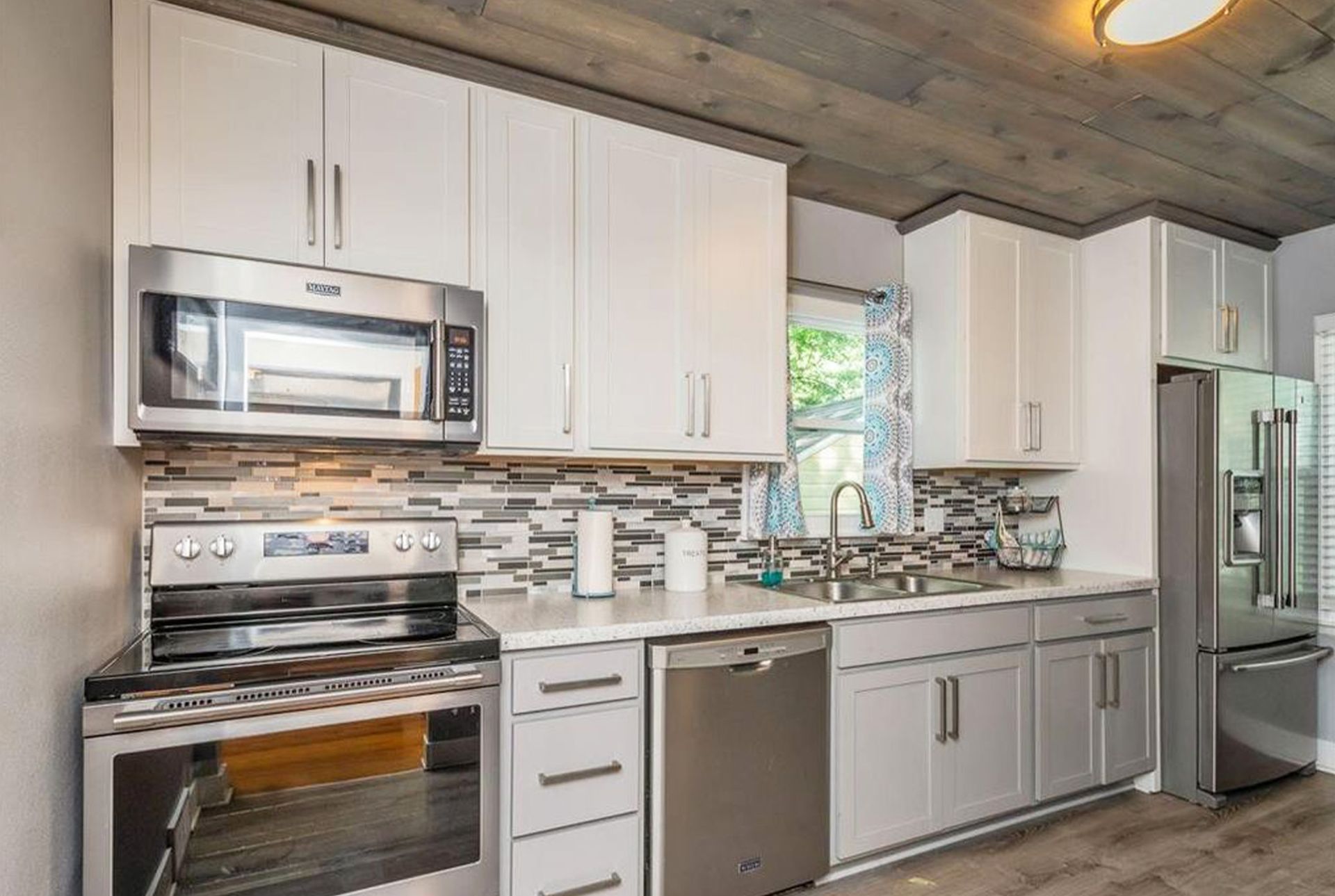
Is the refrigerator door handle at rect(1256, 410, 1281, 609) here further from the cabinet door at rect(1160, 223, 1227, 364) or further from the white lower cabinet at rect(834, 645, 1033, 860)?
the white lower cabinet at rect(834, 645, 1033, 860)

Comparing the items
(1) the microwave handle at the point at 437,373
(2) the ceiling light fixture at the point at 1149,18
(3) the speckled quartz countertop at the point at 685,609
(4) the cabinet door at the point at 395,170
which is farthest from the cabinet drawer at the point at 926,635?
(2) the ceiling light fixture at the point at 1149,18

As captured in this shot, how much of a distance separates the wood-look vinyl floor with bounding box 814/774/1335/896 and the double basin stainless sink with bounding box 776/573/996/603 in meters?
0.87

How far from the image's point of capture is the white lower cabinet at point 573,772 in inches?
69.9

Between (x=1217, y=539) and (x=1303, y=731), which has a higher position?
(x=1217, y=539)

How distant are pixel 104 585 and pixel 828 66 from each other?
7.37ft

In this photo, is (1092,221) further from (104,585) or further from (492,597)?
(104,585)

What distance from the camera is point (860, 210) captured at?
3.14 meters

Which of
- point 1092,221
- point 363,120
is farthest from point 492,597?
point 1092,221

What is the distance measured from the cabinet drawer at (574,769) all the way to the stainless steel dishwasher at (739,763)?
74 mm

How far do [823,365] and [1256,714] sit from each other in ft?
7.35

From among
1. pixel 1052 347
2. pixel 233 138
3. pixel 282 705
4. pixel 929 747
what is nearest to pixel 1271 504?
pixel 1052 347

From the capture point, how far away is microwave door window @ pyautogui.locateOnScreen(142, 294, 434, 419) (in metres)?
1.69

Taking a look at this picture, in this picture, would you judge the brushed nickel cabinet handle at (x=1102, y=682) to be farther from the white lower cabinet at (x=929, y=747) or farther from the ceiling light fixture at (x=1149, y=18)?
the ceiling light fixture at (x=1149, y=18)

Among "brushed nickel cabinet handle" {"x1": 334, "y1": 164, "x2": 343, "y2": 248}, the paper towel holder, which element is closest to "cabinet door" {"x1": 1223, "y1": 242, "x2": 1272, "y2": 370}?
the paper towel holder
